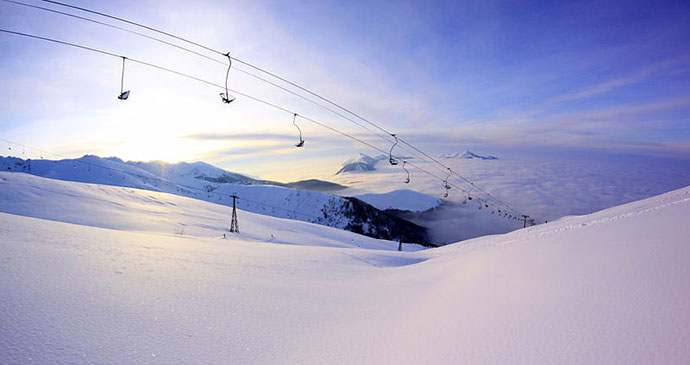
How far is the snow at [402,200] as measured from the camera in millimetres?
112125

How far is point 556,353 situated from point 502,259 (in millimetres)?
2247

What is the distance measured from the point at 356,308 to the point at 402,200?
117536mm

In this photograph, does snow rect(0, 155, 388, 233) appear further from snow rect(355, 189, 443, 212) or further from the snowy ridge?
the snowy ridge

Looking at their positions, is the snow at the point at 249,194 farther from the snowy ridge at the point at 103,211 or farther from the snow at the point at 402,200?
the snowy ridge at the point at 103,211

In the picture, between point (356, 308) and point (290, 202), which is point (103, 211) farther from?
point (290, 202)

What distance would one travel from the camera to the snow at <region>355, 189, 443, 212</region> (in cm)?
11212

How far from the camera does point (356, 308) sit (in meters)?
2.89

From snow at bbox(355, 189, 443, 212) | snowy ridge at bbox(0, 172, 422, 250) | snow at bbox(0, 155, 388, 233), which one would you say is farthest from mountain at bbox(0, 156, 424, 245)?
snowy ridge at bbox(0, 172, 422, 250)

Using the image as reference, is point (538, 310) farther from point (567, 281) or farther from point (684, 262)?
point (684, 262)

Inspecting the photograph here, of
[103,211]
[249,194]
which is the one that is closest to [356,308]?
[103,211]

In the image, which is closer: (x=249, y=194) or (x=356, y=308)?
(x=356, y=308)

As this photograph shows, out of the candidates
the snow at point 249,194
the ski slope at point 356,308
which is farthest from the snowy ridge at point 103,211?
the snow at point 249,194

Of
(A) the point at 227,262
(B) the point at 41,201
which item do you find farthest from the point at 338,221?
(A) the point at 227,262

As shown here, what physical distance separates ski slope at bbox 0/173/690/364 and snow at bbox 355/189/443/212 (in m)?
106
